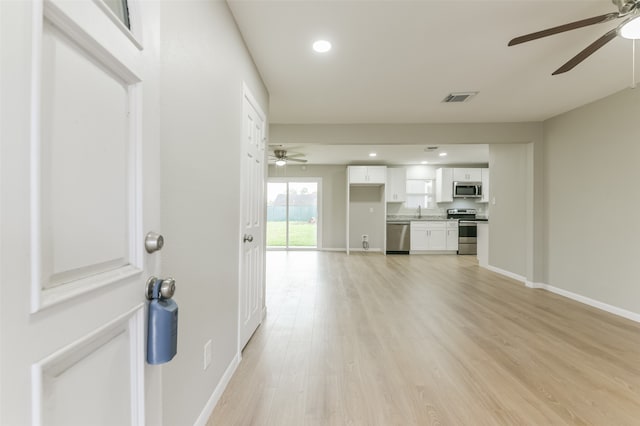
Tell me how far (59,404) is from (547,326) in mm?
3595

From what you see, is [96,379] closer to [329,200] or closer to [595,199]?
[595,199]

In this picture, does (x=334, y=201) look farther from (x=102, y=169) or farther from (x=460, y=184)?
(x=102, y=169)

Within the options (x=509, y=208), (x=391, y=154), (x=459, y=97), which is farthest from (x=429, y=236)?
(x=459, y=97)

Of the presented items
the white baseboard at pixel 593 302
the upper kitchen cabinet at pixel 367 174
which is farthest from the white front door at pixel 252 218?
the upper kitchen cabinet at pixel 367 174

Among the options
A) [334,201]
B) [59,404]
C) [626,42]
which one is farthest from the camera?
[334,201]

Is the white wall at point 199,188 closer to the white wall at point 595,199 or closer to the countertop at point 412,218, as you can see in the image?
the white wall at point 595,199

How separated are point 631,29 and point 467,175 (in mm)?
6596

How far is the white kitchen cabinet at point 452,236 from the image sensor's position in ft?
25.8

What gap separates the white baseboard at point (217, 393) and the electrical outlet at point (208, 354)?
0.20 meters

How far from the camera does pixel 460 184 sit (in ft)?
26.2

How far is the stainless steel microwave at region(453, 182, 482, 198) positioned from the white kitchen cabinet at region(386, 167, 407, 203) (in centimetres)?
128

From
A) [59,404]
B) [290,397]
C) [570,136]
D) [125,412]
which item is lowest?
[290,397]

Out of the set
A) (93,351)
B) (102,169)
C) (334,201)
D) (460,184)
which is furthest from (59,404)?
(460,184)

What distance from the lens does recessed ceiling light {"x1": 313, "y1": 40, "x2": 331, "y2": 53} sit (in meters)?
2.31
